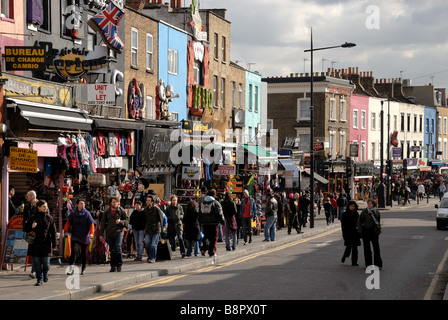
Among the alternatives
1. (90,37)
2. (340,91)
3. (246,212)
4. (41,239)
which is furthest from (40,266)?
(340,91)

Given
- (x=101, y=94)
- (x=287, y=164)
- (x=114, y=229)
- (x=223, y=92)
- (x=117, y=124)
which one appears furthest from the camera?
(x=223, y=92)

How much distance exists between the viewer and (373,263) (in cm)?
2048

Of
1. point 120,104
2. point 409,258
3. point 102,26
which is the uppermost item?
point 102,26

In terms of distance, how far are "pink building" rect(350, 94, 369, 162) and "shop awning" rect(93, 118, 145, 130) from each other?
38.6 meters

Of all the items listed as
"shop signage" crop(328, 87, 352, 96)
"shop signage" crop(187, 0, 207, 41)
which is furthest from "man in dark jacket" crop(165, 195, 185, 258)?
"shop signage" crop(328, 87, 352, 96)

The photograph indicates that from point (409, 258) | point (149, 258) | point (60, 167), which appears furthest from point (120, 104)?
point (409, 258)

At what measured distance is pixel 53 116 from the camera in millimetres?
21516

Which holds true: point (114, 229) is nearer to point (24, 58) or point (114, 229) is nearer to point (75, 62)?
point (24, 58)

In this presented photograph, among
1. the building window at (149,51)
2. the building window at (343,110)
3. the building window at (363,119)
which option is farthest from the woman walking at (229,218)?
the building window at (363,119)

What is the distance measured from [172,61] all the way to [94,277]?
65.4ft

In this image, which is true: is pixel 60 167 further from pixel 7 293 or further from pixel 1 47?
pixel 7 293

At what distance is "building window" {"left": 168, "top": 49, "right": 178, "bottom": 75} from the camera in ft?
116

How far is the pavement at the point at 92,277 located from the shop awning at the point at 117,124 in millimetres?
5107

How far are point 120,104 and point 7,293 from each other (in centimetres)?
1573
